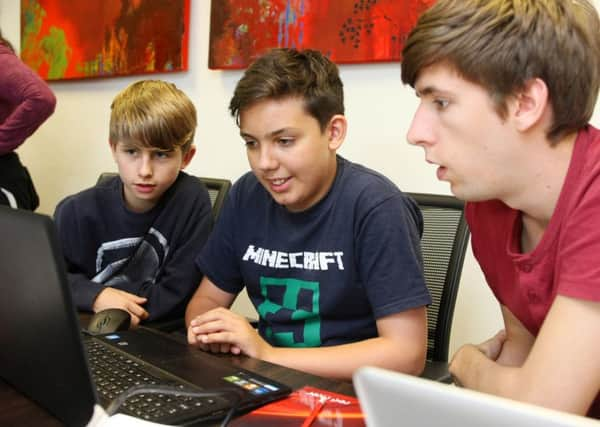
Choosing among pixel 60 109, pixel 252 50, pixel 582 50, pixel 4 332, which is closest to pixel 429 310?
pixel 582 50

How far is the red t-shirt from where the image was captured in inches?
26.6

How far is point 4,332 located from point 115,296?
613 mm

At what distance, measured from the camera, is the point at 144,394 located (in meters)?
0.69

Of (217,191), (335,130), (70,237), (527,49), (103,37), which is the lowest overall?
(70,237)

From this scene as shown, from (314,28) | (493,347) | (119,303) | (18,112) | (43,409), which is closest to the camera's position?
(43,409)

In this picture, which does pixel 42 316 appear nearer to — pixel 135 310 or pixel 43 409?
pixel 43 409

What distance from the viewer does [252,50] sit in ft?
6.77

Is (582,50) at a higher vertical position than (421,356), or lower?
higher

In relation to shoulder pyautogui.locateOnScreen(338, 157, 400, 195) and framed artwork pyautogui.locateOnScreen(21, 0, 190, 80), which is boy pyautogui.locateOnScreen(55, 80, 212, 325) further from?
framed artwork pyautogui.locateOnScreen(21, 0, 190, 80)

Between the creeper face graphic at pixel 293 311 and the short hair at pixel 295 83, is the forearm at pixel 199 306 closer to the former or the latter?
the creeper face graphic at pixel 293 311

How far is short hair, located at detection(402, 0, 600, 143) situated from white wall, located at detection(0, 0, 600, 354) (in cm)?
81

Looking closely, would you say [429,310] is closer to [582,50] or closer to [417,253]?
[417,253]

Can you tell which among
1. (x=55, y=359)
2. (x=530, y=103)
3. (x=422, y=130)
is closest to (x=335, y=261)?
(x=422, y=130)

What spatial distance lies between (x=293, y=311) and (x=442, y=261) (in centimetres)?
33
